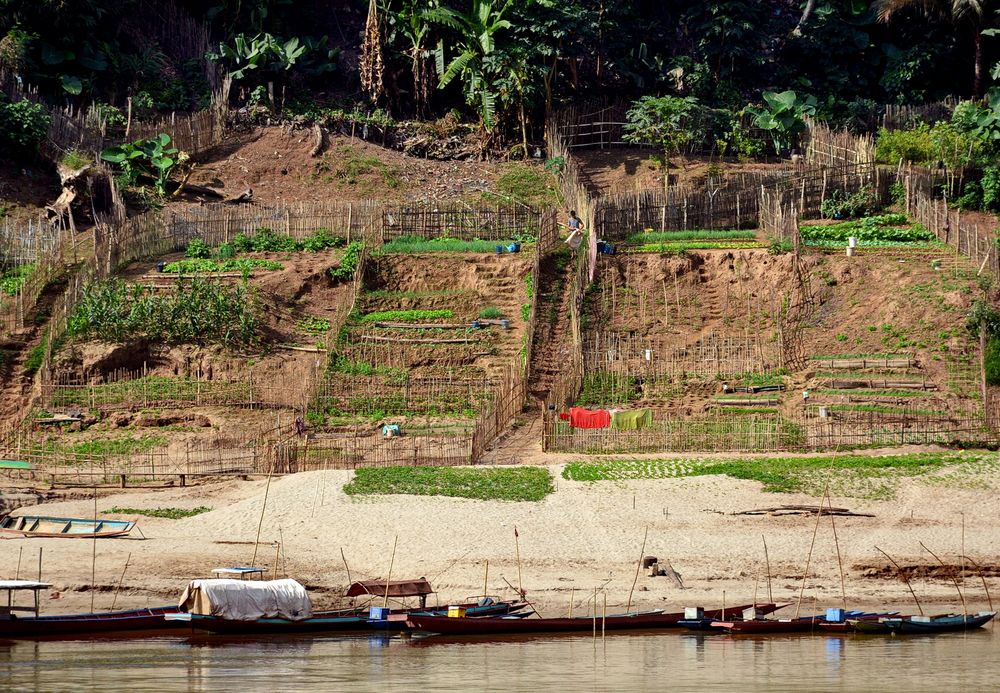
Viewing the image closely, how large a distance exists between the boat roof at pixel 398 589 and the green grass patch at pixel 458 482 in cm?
376

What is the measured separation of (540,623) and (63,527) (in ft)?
26.7

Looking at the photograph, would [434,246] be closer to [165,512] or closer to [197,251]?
[197,251]

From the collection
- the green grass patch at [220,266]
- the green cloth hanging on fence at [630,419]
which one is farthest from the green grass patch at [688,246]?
the green grass patch at [220,266]

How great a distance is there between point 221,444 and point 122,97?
19710 mm

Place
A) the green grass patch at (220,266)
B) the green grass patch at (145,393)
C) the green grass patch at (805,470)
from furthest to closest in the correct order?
the green grass patch at (220,266) → the green grass patch at (145,393) → the green grass patch at (805,470)

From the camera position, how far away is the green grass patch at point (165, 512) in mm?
26422

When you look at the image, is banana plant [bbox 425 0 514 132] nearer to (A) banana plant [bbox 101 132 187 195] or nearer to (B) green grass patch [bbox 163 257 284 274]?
(A) banana plant [bbox 101 132 187 195]

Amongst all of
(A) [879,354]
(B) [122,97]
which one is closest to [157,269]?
(B) [122,97]

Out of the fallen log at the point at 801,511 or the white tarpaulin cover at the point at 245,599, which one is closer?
the white tarpaulin cover at the point at 245,599

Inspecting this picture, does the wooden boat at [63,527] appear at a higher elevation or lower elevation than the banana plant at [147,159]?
lower

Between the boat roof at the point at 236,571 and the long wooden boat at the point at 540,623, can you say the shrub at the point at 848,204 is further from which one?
the boat roof at the point at 236,571

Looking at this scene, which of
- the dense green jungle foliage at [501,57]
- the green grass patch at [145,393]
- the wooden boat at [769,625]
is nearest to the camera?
the wooden boat at [769,625]

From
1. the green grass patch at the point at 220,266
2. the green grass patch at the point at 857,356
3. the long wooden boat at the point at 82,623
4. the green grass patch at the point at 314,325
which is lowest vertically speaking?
the long wooden boat at the point at 82,623

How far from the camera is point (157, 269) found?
1448 inches
